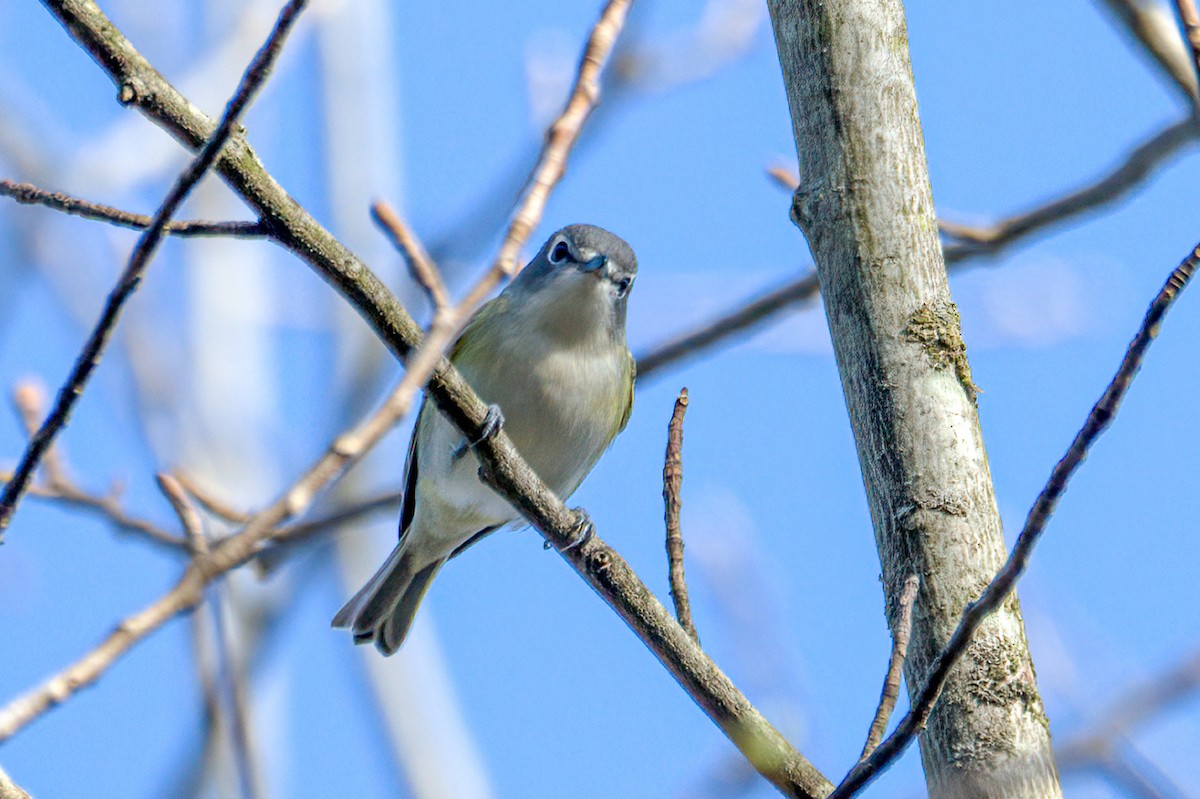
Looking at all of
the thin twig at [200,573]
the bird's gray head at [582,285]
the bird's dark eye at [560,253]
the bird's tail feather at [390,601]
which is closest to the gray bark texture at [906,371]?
the thin twig at [200,573]

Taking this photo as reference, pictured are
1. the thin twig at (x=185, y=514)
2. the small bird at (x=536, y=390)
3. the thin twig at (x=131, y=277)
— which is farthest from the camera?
the small bird at (x=536, y=390)

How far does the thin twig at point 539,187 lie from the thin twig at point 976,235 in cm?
116

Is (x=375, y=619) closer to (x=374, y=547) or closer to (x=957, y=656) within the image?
(x=374, y=547)

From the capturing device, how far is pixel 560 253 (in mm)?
5535

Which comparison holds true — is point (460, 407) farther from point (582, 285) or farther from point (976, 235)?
point (582, 285)

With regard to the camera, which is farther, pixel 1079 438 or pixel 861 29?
pixel 861 29

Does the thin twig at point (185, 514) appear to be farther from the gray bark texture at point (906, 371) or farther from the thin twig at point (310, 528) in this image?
the gray bark texture at point (906, 371)

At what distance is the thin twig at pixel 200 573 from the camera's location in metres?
1.61

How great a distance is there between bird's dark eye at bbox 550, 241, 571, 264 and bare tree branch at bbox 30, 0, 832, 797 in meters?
2.53

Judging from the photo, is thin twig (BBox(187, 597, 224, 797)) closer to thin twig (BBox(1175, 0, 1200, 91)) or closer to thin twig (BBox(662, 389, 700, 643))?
thin twig (BBox(662, 389, 700, 643))

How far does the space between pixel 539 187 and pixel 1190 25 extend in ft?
3.37

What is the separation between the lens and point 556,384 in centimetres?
513

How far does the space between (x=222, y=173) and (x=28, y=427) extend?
0.99 m

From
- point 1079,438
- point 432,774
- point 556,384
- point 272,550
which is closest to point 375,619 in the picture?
point 432,774
